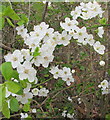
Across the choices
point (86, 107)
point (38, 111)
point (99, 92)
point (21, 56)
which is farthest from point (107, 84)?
point (21, 56)

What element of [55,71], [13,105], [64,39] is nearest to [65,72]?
[55,71]

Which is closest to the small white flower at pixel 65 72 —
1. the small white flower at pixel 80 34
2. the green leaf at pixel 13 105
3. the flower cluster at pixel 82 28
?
the flower cluster at pixel 82 28

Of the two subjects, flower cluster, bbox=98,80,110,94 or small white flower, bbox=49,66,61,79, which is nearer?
small white flower, bbox=49,66,61,79

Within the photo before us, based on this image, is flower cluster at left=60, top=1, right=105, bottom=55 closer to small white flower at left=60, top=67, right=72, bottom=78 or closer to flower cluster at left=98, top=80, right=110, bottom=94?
small white flower at left=60, top=67, right=72, bottom=78

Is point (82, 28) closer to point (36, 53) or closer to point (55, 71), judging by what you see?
point (36, 53)

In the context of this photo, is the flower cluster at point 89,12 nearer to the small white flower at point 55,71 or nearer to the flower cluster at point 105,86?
the small white flower at point 55,71

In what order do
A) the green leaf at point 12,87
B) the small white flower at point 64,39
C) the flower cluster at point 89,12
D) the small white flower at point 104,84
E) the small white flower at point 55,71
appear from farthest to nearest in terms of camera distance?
the small white flower at point 104,84, the small white flower at point 55,71, the flower cluster at point 89,12, the small white flower at point 64,39, the green leaf at point 12,87

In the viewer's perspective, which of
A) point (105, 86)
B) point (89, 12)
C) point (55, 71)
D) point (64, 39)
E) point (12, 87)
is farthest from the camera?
point (105, 86)

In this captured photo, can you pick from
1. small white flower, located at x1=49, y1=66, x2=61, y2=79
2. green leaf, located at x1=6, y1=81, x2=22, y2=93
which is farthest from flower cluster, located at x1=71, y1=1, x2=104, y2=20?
green leaf, located at x1=6, y1=81, x2=22, y2=93

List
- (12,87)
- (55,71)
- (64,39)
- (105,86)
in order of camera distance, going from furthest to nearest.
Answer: (105,86), (55,71), (64,39), (12,87)

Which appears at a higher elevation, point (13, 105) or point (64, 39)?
point (64, 39)

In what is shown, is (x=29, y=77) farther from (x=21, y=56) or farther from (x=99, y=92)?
(x=99, y=92)
